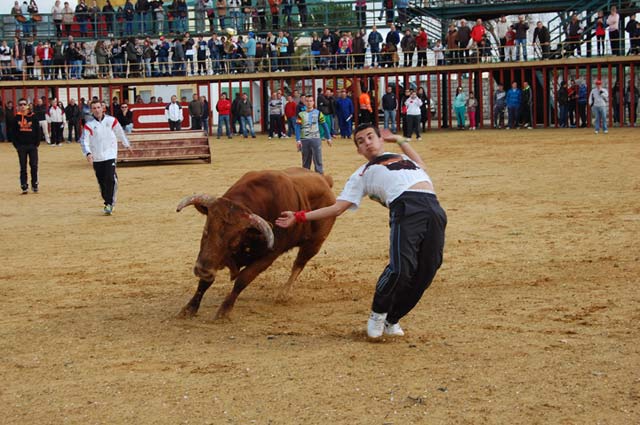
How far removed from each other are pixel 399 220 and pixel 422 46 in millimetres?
33470

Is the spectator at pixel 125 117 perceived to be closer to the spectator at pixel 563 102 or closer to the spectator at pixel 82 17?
the spectator at pixel 82 17

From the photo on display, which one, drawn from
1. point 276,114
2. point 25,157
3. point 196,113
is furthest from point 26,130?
point 196,113

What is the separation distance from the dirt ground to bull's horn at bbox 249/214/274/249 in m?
0.77

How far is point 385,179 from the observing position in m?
7.56

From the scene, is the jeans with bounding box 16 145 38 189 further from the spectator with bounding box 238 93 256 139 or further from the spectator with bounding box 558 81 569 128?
the spectator with bounding box 558 81 569 128

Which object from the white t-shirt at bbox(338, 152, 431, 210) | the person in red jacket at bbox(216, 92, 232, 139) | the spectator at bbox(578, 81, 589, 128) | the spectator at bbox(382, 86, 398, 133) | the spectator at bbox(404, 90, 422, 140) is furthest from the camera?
the person in red jacket at bbox(216, 92, 232, 139)

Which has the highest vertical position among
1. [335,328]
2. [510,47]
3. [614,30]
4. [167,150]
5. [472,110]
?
[614,30]

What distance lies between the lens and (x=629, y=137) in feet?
98.4

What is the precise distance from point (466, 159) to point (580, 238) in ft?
42.8

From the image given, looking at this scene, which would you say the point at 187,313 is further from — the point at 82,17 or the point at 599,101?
the point at 82,17

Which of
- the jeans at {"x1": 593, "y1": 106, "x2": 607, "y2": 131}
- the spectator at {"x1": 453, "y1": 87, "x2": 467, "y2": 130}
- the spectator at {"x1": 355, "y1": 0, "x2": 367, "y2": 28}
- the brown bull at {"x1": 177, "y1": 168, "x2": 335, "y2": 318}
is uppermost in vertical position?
the spectator at {"x1": 355, "y1": 0, "x2": 367, "y2": 28}

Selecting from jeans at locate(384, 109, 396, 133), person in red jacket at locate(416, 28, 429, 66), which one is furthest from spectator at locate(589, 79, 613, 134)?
person in red jacket at locate(416, 28, 429, 66)

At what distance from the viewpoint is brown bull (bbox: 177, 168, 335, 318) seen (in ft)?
27.6

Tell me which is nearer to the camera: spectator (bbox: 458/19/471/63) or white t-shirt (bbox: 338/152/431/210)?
white t-shirt (bbox: 338/152/431/210)
